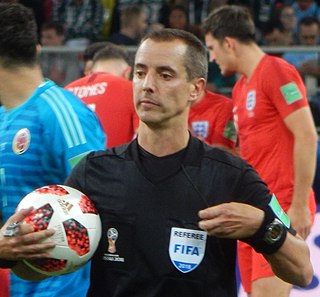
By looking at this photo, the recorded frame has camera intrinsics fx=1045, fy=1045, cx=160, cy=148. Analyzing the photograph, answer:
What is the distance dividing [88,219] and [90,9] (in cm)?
910

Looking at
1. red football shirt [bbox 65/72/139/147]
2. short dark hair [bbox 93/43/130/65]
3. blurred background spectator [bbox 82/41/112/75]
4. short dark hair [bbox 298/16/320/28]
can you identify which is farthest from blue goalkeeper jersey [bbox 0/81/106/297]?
short dark hair [bbox 298/16/320/28]

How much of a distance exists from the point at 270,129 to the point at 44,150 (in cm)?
246

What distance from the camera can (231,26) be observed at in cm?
682

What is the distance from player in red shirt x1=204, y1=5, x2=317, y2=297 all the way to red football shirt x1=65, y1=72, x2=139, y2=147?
988mm

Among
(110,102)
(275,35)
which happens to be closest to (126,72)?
(110,102)

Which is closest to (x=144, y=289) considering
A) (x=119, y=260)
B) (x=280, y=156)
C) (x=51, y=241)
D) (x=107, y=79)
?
(x=119, y=260)

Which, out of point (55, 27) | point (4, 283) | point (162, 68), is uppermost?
point (162, 68)

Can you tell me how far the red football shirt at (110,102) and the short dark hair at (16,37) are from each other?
311cm

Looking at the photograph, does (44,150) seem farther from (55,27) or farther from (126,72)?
(55,27)

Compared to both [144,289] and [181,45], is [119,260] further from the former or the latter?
[181,45]

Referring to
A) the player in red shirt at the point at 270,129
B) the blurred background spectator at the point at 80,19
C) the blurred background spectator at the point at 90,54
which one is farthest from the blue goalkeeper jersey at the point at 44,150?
the blurred background spectator at the point at 80,19

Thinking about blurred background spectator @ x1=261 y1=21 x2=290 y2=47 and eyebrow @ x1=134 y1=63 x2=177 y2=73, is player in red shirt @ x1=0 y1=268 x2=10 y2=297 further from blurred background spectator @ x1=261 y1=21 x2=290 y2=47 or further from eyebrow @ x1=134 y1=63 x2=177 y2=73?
blurred background spectator @ x1=261 y1=21 x2=290 y2=47

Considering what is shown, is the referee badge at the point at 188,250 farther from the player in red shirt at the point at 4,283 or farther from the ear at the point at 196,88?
the player in red shirt at the point at 4,283

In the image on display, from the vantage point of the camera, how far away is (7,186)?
4297 millimetres
